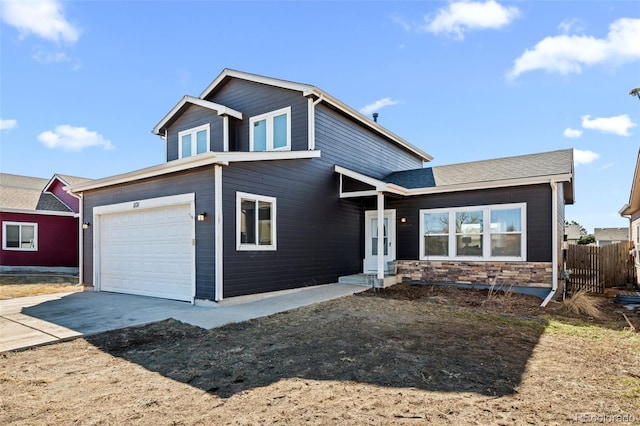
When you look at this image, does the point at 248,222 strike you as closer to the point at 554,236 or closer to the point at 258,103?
the point at 258,103

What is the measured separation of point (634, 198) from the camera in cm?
1423

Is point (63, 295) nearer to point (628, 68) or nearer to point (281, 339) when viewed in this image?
point (281, 339)

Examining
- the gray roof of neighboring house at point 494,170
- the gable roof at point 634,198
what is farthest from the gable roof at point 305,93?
the gable roof at point 634,198

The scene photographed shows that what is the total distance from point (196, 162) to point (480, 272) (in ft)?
28.1

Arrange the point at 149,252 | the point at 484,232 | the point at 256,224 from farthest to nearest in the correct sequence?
the point at 484,232 → the point at 149,252 → the point at 256,224

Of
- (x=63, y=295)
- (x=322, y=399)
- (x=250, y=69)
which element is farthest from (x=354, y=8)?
(x=63, y=295)

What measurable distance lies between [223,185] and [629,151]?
1468cm

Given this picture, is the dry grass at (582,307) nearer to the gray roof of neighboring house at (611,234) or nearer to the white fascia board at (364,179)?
the white fascia board at (364,179)

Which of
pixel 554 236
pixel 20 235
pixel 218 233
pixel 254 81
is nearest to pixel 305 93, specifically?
pixel 254 81

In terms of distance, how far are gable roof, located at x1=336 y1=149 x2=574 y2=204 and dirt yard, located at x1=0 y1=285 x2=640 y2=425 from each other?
4572mm

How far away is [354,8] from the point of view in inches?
440

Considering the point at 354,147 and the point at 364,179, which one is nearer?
the point at 364,179

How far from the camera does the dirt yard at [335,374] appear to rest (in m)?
3.24

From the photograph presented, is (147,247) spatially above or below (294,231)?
below
